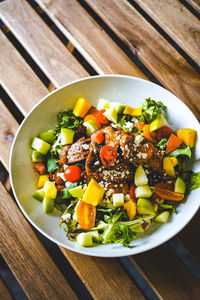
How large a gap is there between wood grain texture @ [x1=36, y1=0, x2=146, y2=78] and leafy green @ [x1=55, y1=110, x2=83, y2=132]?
1.99ft

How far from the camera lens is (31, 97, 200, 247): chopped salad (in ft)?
7.41

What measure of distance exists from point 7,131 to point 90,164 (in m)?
1.01

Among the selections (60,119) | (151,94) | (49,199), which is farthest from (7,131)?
(151,94)

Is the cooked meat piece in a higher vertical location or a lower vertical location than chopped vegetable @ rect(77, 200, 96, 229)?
higher

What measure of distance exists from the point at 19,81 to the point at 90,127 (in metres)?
0.99

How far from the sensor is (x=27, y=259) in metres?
2.38

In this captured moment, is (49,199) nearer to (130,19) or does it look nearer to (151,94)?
(151,94)

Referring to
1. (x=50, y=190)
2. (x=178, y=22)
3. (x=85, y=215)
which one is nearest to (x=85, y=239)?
(x=85, y=215)

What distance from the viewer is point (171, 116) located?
2.51 m

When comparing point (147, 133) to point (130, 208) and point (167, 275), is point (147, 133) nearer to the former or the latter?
point (130, 208)

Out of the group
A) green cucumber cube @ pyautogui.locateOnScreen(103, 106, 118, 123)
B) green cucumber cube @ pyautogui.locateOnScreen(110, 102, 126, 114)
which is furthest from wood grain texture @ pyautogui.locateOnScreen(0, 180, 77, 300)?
green cucumber cube @ pyautogui.locateOnScreen(110, 102, 126, 114)

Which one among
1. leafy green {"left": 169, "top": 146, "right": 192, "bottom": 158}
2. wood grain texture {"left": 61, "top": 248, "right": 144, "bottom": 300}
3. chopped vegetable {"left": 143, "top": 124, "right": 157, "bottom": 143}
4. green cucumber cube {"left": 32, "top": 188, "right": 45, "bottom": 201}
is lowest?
wood grain texture {"left": 61, "top": 248, "right": 144, "bottom": 300}

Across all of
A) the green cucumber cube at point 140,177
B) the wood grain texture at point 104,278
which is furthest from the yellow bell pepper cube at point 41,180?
the green cucumber cube at point 140,177

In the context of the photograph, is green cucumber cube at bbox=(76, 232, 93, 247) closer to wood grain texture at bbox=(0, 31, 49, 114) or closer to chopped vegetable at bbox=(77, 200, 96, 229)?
chopped vegetable at bbox=(77, 200, 96, 229)
